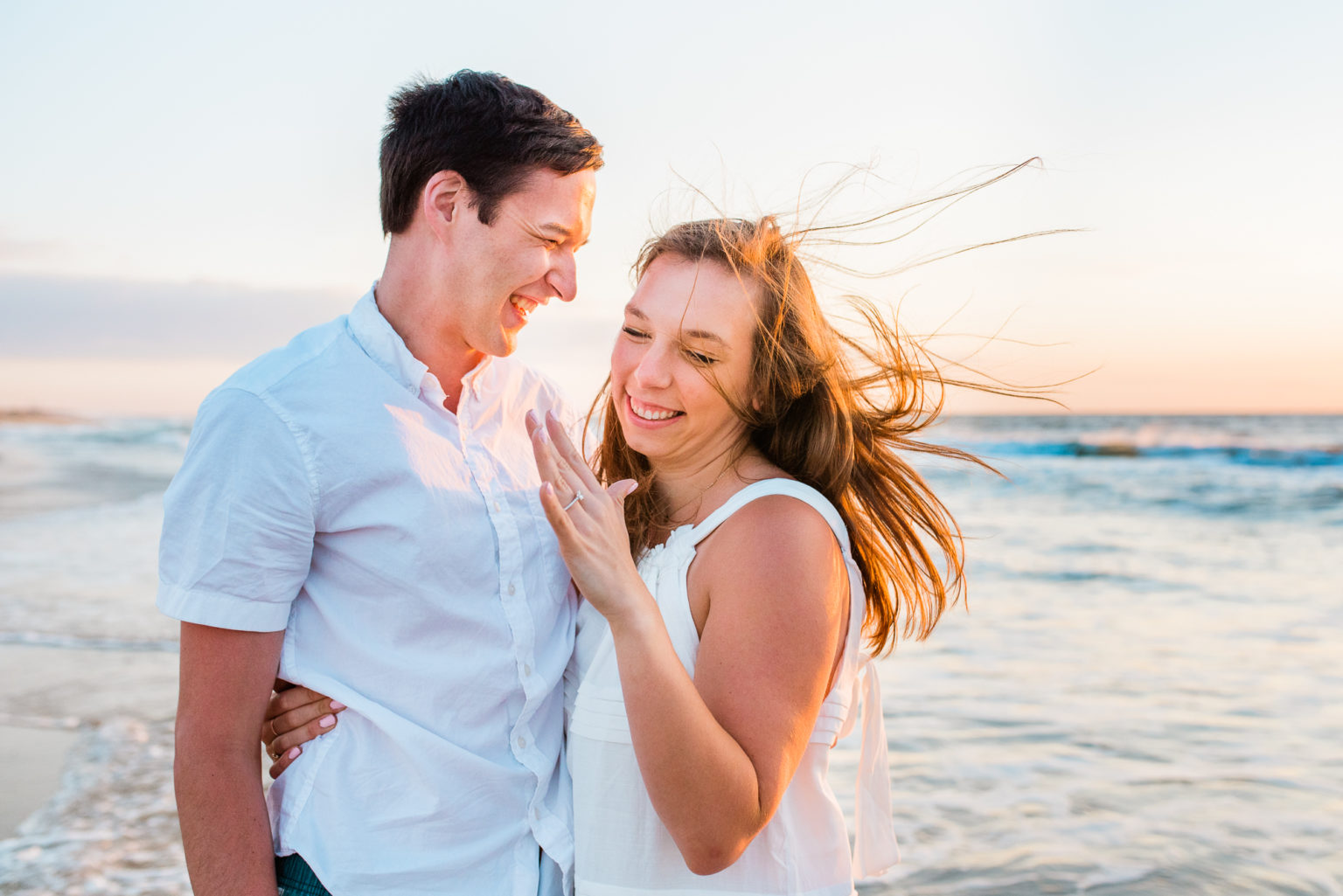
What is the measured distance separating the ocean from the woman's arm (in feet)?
3.49

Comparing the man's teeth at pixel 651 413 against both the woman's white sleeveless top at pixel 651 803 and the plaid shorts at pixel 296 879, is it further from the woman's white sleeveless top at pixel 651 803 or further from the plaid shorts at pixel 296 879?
the plaid shorts at pixel 296 879

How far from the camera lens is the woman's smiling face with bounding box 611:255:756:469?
246 centimetres

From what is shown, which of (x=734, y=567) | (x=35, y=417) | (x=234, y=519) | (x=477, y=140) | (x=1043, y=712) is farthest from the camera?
(x=35, y=417)

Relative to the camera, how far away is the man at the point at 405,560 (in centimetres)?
195

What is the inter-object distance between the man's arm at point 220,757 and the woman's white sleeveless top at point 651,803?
70cm

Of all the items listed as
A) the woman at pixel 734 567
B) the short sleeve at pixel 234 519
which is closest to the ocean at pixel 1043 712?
the woman at pixel 734 567

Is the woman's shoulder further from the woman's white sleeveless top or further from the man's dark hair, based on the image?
the man's dark hair

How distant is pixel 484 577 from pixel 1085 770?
4.64 m

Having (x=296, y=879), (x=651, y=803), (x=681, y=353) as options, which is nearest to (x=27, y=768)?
(x=296, y=879)

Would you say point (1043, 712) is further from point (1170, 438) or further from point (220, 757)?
point (1170, 438)

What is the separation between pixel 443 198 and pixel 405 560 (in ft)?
2.89

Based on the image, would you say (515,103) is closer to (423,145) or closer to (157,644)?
(423,145)

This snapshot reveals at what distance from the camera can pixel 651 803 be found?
2.23 metres

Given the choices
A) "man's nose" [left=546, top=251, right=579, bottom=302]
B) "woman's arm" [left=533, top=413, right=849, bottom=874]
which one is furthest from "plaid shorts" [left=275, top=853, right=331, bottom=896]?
"man's nose" [left=546, top=251, right=579, bottom=302]
